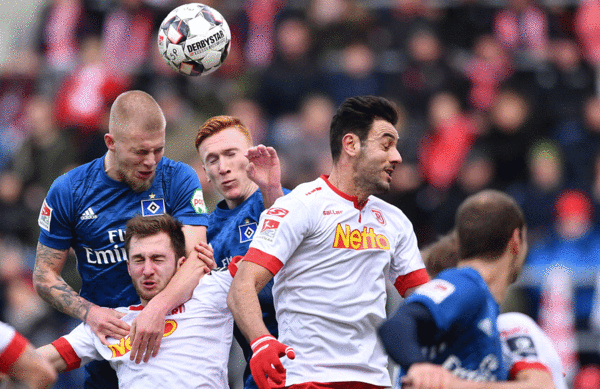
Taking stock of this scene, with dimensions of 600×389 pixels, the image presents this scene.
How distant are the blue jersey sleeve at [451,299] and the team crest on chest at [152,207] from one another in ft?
8.27

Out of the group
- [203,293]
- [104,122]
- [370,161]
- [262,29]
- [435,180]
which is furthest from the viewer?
[262,29]

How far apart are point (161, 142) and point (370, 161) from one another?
1480 millimetres

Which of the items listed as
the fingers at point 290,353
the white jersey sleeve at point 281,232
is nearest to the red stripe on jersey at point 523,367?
the fingers at point 290,353

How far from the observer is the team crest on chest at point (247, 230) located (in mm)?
5570

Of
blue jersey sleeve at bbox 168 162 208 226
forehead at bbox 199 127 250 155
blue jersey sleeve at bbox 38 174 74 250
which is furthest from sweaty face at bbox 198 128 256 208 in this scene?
blue jersey sleeve at bbox 38 174 74 250

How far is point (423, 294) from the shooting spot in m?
3.64

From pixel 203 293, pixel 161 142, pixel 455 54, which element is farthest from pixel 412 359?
pixel 455 54

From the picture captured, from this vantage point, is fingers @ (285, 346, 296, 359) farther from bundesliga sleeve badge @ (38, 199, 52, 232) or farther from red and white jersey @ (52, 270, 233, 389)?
bundesliga sleeve badge @ (38, 199, 52, 232)

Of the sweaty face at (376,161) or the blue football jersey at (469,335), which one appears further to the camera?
the sweaty face at (376,161)

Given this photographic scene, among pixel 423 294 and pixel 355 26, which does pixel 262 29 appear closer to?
pixel 355 26

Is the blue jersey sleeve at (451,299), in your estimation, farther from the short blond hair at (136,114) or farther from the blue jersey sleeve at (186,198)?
the short blond hair at (136,114)

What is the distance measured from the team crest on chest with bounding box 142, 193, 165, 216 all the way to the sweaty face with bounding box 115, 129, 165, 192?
0.14 meters

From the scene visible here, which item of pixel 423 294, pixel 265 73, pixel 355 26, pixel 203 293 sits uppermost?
pixel 355 26

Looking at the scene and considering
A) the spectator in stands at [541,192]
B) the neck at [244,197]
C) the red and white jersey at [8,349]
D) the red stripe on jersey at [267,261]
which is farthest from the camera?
the spectator in stands at [541,192]
